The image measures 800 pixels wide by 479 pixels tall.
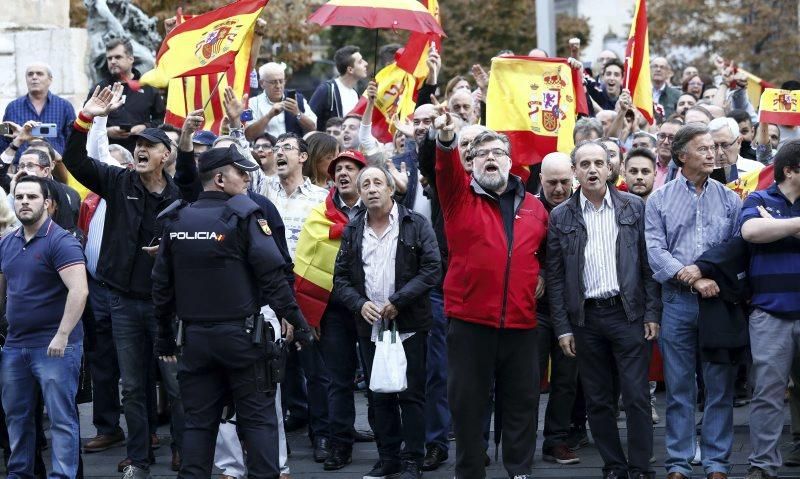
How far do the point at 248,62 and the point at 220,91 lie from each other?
1.13 ft

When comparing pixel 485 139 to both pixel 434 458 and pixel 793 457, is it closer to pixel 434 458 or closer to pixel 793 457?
pixel 434 458

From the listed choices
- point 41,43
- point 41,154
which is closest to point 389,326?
point 41,154

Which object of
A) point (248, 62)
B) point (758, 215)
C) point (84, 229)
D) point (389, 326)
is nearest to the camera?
point (758, 215)

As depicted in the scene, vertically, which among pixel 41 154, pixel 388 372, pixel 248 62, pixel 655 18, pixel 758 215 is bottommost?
pixel 388 372

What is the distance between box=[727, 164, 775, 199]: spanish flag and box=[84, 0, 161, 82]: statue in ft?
25.6

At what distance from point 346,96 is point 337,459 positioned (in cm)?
550

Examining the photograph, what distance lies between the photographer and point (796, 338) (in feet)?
29.9

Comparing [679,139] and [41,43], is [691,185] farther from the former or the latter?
[41,43]

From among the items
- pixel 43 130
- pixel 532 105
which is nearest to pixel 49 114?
pixel 43 130

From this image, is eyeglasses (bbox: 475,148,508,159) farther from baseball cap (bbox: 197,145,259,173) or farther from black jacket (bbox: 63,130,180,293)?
black jacket (bbox: 63,130,180,293)

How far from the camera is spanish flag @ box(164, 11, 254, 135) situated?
12.0 m

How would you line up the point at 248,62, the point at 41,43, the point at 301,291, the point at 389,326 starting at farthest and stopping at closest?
the point at 41,43 → the point at 248,62 → the point at 301,291 → the point at 389,326

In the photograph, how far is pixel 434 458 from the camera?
33.0 feet

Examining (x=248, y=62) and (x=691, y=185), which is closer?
(x=691, y=185)
